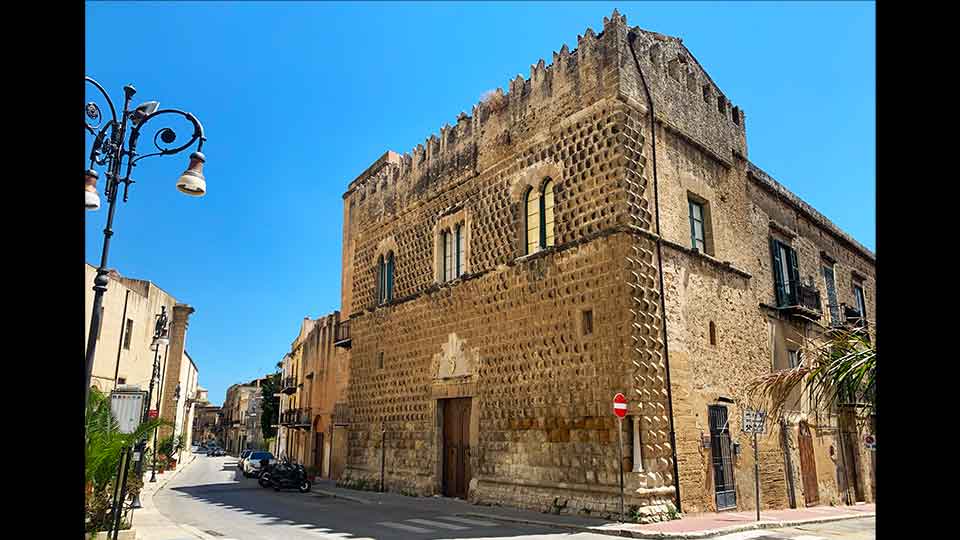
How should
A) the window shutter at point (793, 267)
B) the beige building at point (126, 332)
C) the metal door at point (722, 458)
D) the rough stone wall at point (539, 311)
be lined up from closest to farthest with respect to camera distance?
the rough stone wall at point (539, 311), the metal door at point (722, 458), the window shutter at point (793, 267), the beige building at point (126, 332)

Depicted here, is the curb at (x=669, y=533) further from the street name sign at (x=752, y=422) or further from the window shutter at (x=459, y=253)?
the window shutter at (x=459, y=253)

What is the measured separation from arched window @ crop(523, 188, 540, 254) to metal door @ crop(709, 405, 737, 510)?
18.4 feet

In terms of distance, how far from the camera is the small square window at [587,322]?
43.3ft

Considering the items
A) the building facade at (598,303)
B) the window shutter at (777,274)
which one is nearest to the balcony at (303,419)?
the building facade at (598,303)

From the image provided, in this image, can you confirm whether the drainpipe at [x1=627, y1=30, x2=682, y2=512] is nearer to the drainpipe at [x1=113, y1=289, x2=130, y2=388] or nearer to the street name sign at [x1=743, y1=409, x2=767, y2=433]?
the street name sign at [x1=743, y1=409, x2=767, y2=433]

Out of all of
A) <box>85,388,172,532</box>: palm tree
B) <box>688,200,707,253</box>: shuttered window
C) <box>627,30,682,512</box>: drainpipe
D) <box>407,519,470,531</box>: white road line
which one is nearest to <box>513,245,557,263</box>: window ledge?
<box>627,30,682,512</box>: drainpipe

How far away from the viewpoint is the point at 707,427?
1352cm

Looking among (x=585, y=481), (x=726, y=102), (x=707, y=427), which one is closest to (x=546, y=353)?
(x=585, y=481)

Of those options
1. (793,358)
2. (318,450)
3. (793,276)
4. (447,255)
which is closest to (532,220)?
(447,255)

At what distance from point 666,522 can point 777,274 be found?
31.8 feet

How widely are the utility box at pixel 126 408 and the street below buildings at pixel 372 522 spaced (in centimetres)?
229

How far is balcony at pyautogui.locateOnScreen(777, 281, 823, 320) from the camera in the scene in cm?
1767
